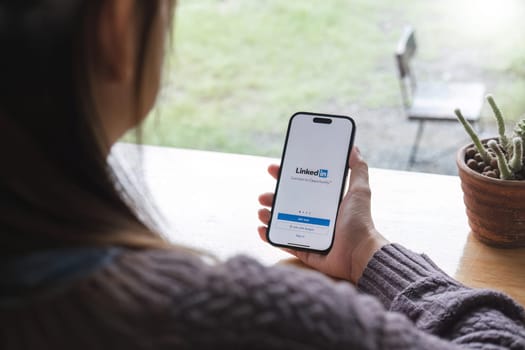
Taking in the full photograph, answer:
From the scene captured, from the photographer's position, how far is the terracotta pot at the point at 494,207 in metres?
0.85

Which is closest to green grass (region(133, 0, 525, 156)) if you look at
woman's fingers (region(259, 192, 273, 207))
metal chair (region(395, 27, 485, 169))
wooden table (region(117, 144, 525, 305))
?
metal chair (region(395, 27, 485, 169))

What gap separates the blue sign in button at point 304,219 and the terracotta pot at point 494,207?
18 centimetres

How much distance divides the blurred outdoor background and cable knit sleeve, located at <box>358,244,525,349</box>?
1800mm

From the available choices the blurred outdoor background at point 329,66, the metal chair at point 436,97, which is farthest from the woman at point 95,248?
the blurred outdoor background at point 329,66

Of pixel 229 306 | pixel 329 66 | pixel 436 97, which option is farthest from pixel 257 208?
pixel 329 66

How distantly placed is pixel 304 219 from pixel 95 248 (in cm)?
45

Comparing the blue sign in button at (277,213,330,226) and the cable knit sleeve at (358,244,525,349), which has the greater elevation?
the blue sign in button at (277,213,330,226)

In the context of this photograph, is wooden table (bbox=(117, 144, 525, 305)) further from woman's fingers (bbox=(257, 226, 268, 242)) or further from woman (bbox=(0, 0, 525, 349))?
woman (bbox=(0, 0, 525, 349))

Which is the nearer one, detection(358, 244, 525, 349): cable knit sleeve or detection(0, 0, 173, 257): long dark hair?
detection(0, 0, 173, 257): long dark hair

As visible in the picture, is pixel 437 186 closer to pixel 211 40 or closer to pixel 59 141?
pixel 59 141

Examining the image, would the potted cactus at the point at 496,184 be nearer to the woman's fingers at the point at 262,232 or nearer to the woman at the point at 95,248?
the woman's fingers at the point at 262,232

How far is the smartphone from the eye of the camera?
34.6 inches

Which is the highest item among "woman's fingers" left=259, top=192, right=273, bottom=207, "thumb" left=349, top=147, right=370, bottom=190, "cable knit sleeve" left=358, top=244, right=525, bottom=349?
"thumb" left=349, top=147, right=370, bottom=190

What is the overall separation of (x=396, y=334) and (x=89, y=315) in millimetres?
226
